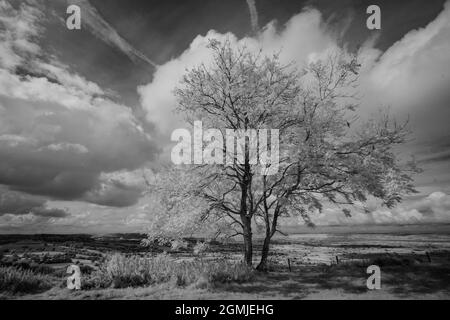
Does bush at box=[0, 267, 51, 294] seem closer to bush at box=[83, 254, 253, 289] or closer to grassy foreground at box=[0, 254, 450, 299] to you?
grassy foreground at box=[0, 254, 450, 299]

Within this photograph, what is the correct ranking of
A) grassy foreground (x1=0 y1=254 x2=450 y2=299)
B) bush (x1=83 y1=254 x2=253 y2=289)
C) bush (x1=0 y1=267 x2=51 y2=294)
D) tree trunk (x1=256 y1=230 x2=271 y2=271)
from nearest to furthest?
grassy foreground (x1=0 y1=254 x2=450 y2=299) → bush (x1=0 y1=267 x2=51 y2=294) → bush (x1=83 y1=254 x2=253 y2=289) → tree trunk (x1=256 y1=230 x2=271 y2=271)

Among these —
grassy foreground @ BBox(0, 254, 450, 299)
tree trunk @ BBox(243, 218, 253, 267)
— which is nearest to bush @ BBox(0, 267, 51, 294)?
grassy foreground @ BBox(0, 254, 450, 299)

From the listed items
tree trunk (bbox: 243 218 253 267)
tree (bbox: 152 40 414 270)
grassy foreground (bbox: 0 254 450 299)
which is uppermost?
tree (bbox: 152 40 414 270)

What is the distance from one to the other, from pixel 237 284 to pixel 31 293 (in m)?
8.31

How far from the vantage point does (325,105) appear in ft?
47.6

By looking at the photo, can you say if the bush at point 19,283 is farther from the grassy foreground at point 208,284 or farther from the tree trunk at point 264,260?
the tree trunk at point 264,260

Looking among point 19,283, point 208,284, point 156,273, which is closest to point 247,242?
point 208,284

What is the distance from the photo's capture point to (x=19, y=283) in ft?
38.7

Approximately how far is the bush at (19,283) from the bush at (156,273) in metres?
2.01

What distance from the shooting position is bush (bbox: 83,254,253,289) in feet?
40.1

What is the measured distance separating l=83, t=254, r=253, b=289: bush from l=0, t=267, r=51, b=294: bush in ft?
6.61

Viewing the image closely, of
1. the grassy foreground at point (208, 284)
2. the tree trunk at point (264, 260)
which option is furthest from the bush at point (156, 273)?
the tree trunk at point (264, 260)

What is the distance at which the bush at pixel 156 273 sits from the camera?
1223 centimetres

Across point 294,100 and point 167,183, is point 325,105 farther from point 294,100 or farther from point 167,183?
point 167,183
